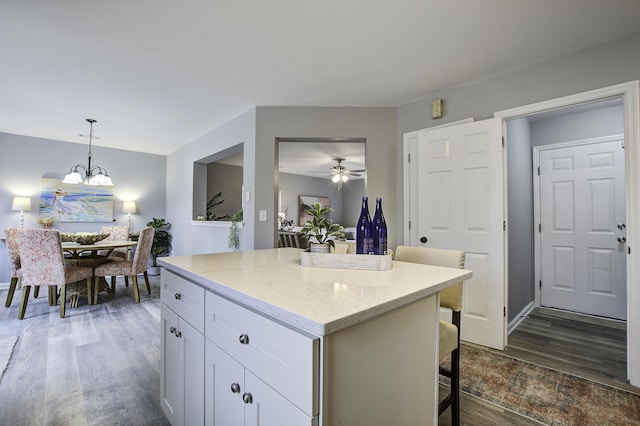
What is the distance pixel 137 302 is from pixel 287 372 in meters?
3.79

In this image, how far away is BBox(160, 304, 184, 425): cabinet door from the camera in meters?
1.44

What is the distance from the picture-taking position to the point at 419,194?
304 centimetres

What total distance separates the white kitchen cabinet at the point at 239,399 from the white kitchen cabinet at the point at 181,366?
82 mm

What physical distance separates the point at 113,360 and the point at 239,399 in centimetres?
193

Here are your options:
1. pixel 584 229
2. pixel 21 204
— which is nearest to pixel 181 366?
pixel 584 229

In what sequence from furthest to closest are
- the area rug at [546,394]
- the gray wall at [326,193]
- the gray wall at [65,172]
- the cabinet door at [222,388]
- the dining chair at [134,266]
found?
the gray wall at [326,193] < the gray wall at [65,172] < the dining chair at [134,266] < the area rug at [546,394] < the cabinet door at [222,388]

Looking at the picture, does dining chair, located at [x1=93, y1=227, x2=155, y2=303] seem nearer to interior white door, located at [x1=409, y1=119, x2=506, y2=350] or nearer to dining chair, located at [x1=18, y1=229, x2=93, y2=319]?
dining chair, located at [x1=18, y1=229, x2=93, y2=319]

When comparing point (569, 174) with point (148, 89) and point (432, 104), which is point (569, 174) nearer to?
point (432, 104)

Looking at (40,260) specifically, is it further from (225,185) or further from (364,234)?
(364,234)

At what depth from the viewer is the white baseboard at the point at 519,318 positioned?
3000 millimetres

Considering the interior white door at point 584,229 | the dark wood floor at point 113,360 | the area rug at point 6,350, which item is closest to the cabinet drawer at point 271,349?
the dark wood floor at point 113,360

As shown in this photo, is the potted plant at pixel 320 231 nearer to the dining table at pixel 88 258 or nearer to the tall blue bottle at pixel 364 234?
the tall blue bottle at pixel 364 234

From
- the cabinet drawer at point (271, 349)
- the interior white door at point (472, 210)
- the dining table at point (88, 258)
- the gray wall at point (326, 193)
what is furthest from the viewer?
the gray wall at point (326, 193)

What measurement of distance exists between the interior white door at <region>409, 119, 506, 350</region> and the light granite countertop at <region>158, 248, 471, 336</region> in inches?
Answer: 58.6
